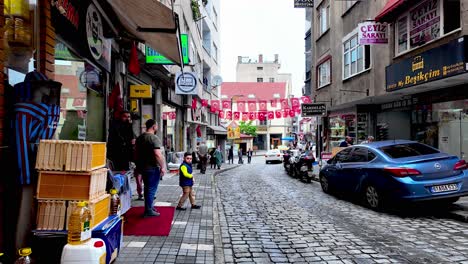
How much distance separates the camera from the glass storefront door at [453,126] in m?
12.4

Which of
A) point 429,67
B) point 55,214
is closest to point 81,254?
point 55,214

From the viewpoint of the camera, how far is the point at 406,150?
897 cm

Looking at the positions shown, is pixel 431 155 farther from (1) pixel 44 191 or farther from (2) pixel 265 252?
(1) pixel 44 191

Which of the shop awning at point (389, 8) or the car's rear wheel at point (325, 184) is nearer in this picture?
the car's rear wheel at point (325, 184)

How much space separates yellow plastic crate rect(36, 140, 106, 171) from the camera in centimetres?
409

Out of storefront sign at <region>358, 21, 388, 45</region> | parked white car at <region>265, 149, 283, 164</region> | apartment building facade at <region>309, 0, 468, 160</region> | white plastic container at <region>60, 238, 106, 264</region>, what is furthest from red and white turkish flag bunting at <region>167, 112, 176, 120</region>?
parked white car at <region>265, 149, 283, 164</region>

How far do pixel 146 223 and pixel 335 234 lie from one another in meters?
3.21

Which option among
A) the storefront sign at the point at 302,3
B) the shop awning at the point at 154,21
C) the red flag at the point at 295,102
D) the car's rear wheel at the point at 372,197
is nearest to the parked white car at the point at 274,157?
the red flag at the point at 295,102

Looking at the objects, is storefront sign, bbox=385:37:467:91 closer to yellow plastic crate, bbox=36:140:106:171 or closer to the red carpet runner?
the red carpet runner

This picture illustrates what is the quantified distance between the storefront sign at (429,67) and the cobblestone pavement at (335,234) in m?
4.19

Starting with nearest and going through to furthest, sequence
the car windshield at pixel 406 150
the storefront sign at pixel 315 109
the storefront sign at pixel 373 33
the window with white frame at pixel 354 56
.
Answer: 1. the car windshield at pixel 406 150
2. the storefront sign at pixel 373 33
3. the window with white frame at pixel 354 56
4. the storefront sign at pixel 315 109

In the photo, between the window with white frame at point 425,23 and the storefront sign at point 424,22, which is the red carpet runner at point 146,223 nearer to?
the window with white frame at point 425,23

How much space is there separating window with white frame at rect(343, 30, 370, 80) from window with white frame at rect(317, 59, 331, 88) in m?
2.68

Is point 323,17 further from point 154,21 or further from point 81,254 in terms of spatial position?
point 81,254
